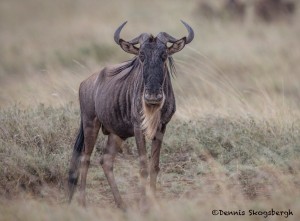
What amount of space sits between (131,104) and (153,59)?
21.4 inches

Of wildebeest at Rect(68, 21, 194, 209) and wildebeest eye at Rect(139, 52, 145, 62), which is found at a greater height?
wildebeest eye at Rect(139, 52, 145, 62)

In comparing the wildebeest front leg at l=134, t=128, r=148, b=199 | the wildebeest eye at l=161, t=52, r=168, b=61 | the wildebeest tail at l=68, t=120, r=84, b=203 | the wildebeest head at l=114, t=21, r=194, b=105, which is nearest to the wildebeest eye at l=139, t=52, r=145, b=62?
the wildebeest head at l=114, t=21, r=194, b=105

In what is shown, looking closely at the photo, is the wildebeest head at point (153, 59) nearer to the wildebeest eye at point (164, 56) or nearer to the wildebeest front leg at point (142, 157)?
the wildebeest eye at point (164, 56)

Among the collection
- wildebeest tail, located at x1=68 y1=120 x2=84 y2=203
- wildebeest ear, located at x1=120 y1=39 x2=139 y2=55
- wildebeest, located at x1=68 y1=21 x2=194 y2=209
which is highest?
wildebeest ear, located at x1=120 y1=39 x2=139 y2=55

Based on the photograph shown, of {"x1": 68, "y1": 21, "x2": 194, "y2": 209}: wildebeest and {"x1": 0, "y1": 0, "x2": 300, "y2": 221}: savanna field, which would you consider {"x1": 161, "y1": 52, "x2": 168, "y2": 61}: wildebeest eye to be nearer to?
{"x1": 68, "y1": 21, "x2": 194, "y2": 209}: wildebeest

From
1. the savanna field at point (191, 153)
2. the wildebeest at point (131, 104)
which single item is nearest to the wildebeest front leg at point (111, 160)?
the wildebeest at point (131, 104)

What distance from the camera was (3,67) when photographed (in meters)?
15.0

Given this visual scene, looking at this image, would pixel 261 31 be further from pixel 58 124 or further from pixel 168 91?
pixel 168 91

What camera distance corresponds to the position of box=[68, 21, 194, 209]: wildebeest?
5492mm

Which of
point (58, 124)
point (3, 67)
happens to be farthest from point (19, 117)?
point (3, 67)

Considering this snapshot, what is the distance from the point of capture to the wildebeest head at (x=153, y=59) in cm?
532

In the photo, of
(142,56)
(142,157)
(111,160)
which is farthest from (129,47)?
(111,160)

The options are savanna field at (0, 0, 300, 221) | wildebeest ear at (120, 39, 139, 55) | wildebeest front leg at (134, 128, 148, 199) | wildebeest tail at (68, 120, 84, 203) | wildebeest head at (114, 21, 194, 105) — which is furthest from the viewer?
wildebeest tail at (68, 120, 84, 203)

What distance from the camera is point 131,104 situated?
5836 mm
